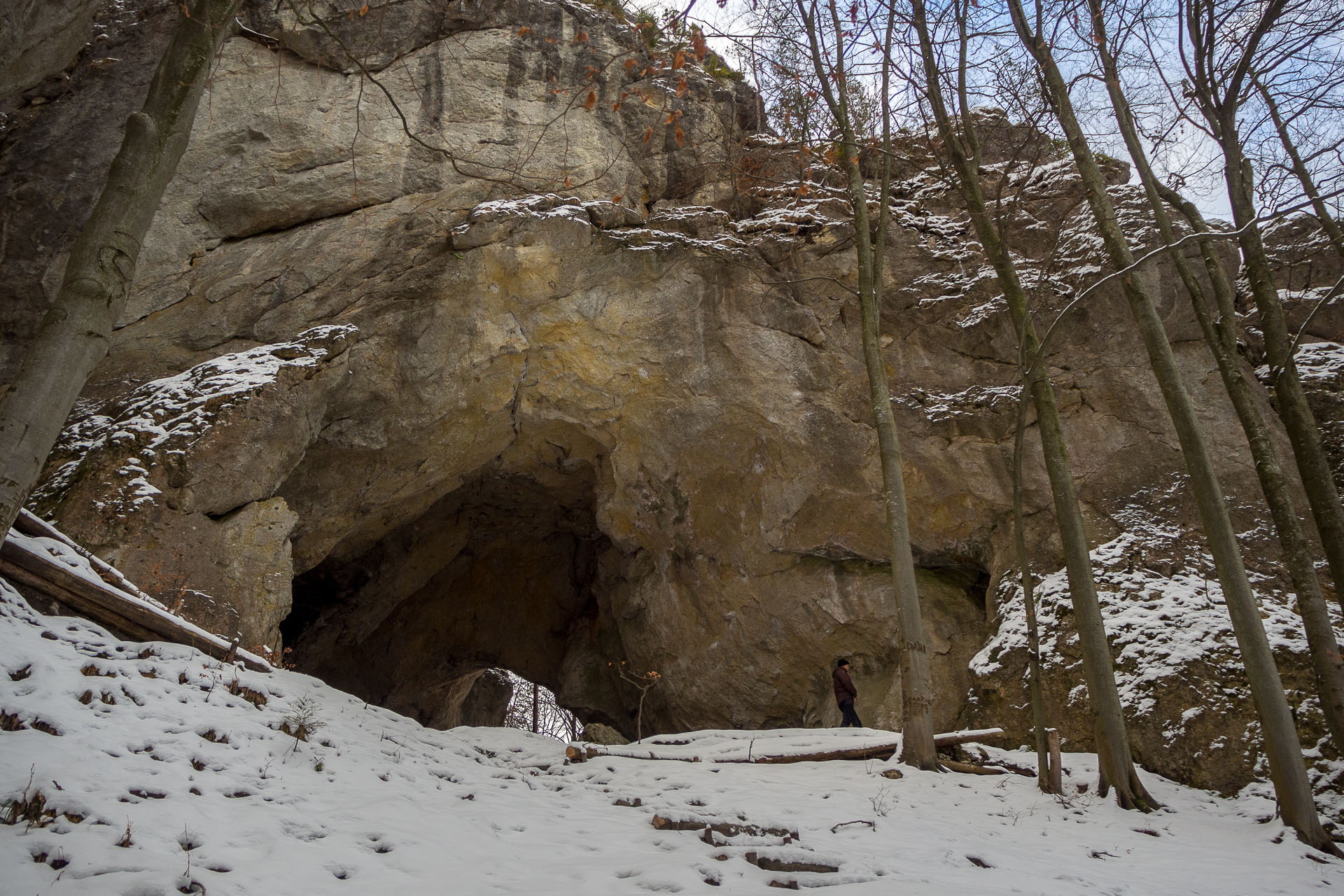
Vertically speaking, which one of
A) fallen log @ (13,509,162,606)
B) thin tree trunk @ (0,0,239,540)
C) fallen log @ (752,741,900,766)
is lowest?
fallen log @ (752,741,900,766)

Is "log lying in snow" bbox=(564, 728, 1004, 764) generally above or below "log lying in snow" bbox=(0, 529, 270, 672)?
below

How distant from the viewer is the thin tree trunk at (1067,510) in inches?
251

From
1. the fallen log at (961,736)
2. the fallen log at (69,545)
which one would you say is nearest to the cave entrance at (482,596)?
the fallen log at (69,545)

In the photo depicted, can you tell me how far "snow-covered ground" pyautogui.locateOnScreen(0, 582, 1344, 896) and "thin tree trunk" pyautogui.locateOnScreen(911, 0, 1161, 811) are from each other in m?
0.37

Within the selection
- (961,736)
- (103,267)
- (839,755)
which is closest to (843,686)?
(961,736)

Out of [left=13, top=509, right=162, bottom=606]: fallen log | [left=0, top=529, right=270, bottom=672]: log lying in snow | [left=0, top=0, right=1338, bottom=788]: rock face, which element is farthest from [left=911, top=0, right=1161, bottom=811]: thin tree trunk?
[left=13, top=509, right=162, bottom=606]: fallen log

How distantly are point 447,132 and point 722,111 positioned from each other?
484cm

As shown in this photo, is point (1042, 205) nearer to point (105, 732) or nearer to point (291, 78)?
point (291, 78)

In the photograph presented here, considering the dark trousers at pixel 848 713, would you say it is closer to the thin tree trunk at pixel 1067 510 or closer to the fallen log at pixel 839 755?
the fallen log at pixel 839 755

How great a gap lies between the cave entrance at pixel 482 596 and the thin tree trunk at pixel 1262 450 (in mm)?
8054

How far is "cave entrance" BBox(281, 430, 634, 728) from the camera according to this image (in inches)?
551

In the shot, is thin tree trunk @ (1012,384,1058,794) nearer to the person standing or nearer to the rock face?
the rock face

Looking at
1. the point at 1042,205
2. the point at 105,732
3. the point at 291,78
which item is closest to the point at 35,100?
the point at 291,78

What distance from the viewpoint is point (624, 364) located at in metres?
11.2
